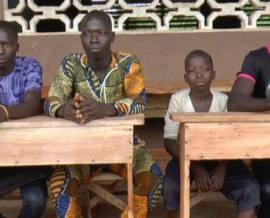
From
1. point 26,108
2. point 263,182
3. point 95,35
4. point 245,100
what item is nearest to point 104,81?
point 95,35

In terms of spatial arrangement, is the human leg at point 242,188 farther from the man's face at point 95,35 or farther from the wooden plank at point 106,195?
the man's face at point 95,35

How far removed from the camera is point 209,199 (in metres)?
5.07

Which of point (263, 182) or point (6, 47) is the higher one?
point (6, 47)

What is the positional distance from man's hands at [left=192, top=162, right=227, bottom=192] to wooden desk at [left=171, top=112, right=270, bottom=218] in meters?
0.37

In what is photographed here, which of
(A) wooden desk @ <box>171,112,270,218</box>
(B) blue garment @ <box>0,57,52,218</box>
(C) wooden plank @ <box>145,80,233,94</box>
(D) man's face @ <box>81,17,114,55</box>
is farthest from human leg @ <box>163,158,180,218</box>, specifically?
(C) wooden plank @ <box>145,80,233,94</box>

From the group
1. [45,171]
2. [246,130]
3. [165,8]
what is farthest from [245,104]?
[165,8]

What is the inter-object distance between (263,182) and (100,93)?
1089 mm

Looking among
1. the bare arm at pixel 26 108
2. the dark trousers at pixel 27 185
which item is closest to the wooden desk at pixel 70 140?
the bare arm at pixel 26 108

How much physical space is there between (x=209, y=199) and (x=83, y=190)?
0.98 metres

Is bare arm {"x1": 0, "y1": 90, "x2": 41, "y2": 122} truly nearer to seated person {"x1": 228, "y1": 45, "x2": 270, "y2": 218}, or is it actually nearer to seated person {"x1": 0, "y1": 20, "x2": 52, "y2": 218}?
seated person {"x1": 0, "y1": 20, "x2": 52, "y2": 218}

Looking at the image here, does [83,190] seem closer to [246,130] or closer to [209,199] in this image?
[209,199]

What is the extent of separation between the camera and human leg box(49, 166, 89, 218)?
153 inches

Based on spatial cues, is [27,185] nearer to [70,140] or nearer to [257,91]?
[70,140]

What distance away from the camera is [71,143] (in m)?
3.50
